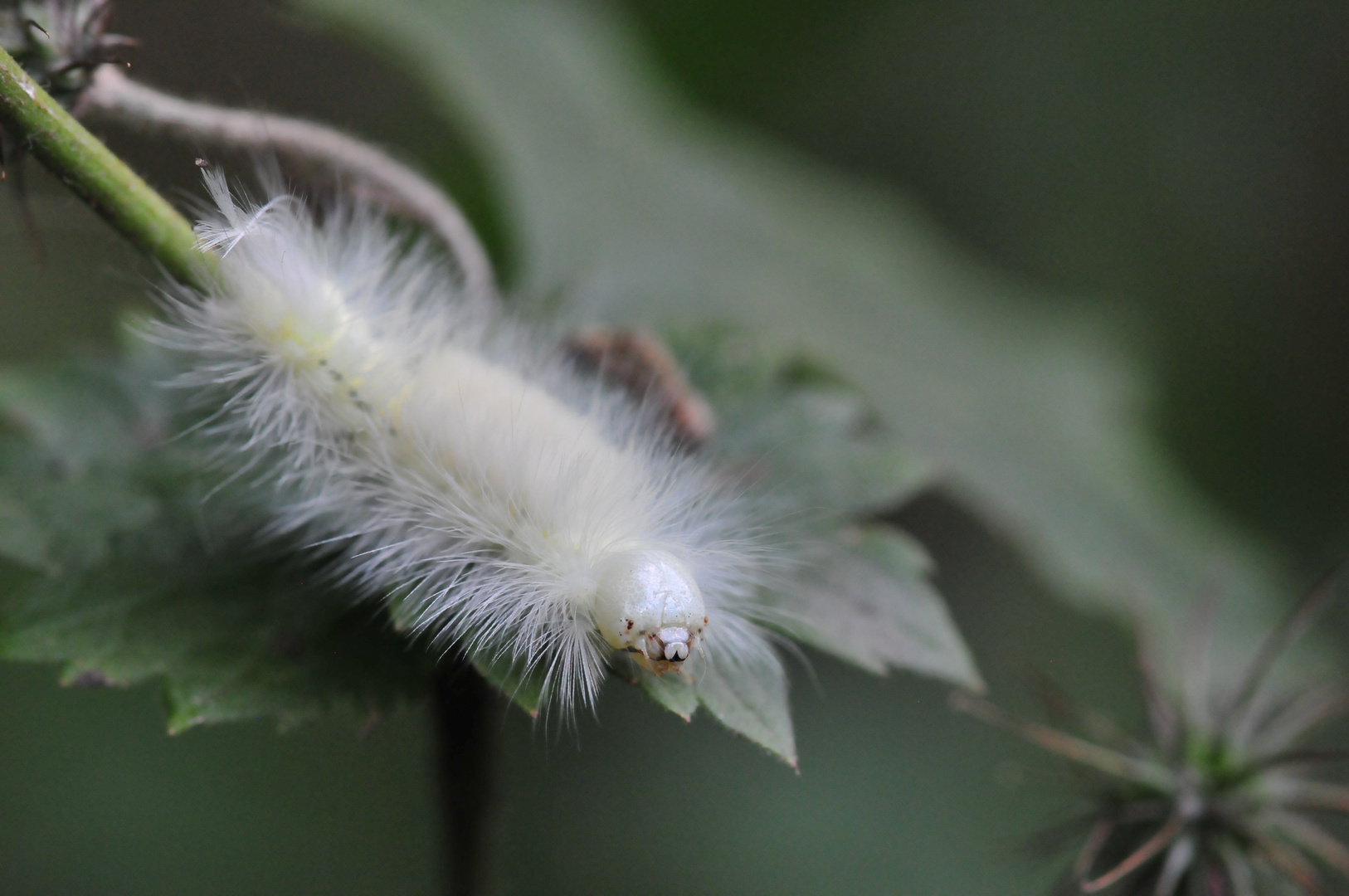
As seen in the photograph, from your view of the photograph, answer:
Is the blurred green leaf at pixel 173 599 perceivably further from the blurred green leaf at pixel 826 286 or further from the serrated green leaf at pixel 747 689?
the blurred green leaf at pixel 826 286

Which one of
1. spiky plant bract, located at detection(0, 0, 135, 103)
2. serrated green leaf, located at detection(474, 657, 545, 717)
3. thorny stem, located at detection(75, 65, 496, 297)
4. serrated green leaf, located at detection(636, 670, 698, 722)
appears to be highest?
thorny stem, located at detection(75, 65, 496, 297)

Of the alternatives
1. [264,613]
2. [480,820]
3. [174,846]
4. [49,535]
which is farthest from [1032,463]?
[174,846]

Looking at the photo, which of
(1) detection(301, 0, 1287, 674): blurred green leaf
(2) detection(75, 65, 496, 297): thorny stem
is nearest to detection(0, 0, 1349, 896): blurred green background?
(2) detection(75, 65, 496, 297): thorny stem

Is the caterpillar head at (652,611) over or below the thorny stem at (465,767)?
over

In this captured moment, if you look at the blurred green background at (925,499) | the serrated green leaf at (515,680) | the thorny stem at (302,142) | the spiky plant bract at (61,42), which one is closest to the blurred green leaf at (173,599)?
the serrated green leaf at (515,680)

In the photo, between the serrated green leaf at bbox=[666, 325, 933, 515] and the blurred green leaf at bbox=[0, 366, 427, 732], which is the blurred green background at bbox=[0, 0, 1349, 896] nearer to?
the blurred green leaf at bbox=[0, 366, 427, 732]

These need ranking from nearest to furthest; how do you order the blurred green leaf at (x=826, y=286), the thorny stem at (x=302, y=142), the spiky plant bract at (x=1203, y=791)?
1. the thorny stem at (x=302, y=142)
2. the spiky plant bract at (x=1203, y=791)
3. the blurred green leaf at (x=826, y=286)

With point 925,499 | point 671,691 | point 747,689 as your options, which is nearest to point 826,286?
point 925,499
